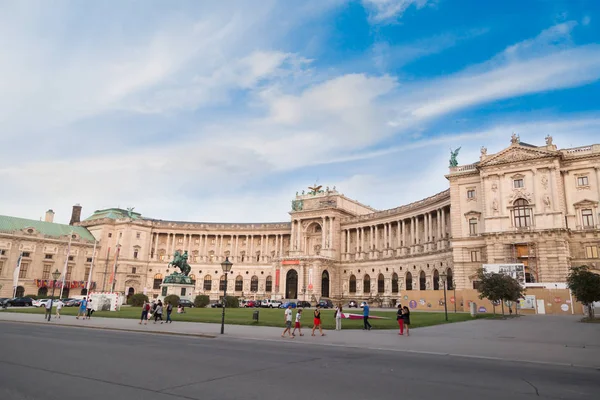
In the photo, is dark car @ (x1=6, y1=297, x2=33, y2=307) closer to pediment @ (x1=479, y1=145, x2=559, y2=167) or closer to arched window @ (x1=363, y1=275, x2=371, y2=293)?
arched window @ (x1=363, y1=275, x2=371, y2=293)

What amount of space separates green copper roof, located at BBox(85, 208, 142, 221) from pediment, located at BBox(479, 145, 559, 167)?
93700 millimetres

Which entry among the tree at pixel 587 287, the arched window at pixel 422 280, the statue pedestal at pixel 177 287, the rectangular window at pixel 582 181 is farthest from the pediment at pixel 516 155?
the statue pedestal at pixel 177 287

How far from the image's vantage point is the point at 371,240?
101m

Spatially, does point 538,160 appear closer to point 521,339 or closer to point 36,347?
point 521,339

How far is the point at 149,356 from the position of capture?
16.7 meters

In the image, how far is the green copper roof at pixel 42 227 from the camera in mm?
100812

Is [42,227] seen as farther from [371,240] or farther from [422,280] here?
→ [422,280]

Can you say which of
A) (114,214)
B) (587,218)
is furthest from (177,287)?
(114,214)

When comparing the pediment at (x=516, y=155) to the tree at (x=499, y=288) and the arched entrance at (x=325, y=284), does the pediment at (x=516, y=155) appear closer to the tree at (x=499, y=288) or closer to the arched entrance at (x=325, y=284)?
the tree at (x=499, y=288)

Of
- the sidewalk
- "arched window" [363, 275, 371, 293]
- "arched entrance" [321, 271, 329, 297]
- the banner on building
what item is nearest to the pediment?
Result: the banner on building

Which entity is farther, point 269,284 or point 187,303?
point 269,284

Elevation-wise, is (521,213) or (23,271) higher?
(521,213)

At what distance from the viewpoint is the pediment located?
6247cm

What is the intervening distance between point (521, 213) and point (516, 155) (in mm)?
8791
